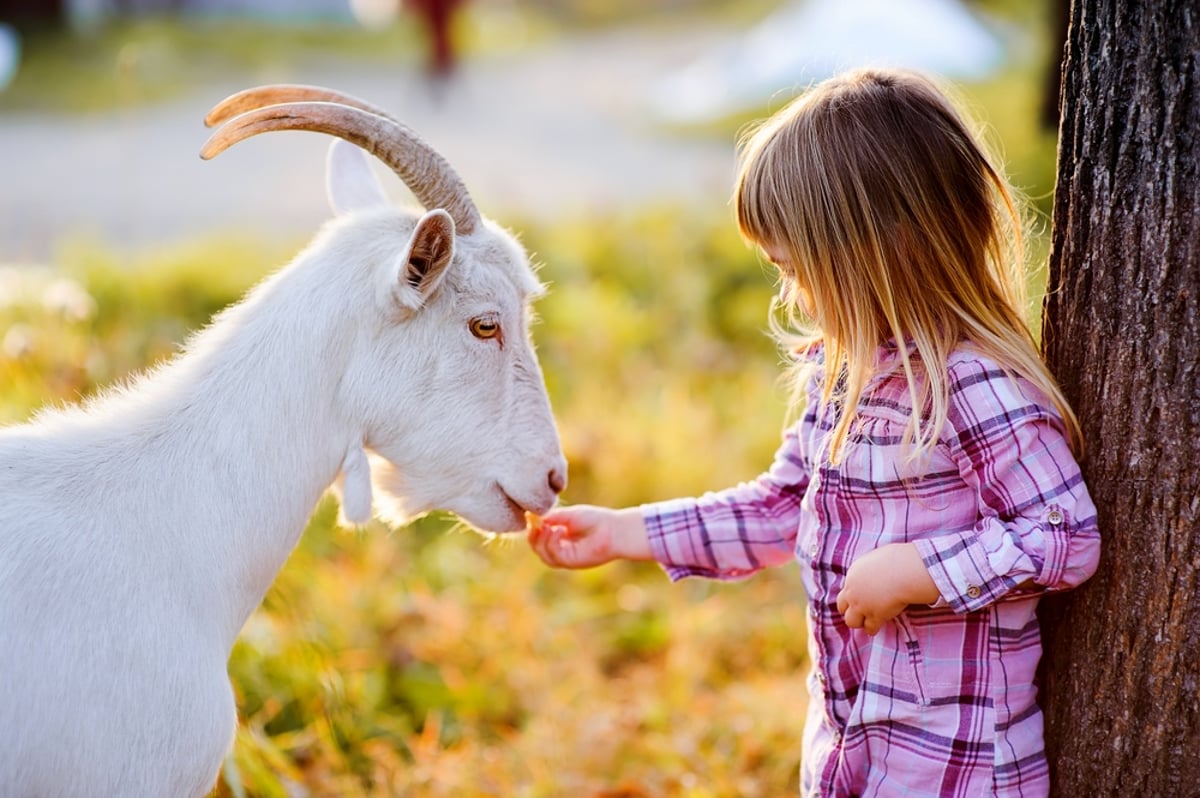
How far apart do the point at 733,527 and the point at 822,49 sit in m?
12.9

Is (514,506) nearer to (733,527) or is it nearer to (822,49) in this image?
(733,527)

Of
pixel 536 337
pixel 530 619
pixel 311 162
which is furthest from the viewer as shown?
pixel 311 162

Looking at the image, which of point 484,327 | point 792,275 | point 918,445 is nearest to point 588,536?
point 484,327

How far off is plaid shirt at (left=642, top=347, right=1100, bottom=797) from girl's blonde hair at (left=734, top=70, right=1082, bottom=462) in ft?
0.20

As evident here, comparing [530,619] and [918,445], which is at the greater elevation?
[918,445]

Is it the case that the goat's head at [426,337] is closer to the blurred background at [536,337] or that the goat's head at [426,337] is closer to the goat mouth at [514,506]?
the goat mouth at [514,506]

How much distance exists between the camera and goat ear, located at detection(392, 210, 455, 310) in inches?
85.4

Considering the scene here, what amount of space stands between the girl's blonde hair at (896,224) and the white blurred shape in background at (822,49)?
456 inches

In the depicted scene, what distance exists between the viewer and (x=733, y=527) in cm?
263

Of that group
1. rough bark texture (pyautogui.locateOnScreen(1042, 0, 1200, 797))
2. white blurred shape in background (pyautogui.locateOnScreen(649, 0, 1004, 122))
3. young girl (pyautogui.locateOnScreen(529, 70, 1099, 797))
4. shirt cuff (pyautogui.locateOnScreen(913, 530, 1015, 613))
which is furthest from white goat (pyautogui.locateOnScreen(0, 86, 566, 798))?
white blurred shape in background (pyautogui.locateOnScreen(649, 0, 1004, 122))

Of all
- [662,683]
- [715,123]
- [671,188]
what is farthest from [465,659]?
[715,123]

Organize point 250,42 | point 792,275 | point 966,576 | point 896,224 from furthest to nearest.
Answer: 1. point 250,42
2. point 792,275
3. point 896,224
4. point 966,576

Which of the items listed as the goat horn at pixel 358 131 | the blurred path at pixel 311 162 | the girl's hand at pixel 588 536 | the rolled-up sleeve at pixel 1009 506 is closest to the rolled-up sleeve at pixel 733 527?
the girl's hand at pixel 588 536

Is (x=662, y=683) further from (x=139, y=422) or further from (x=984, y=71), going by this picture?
(x=984, y=71)
